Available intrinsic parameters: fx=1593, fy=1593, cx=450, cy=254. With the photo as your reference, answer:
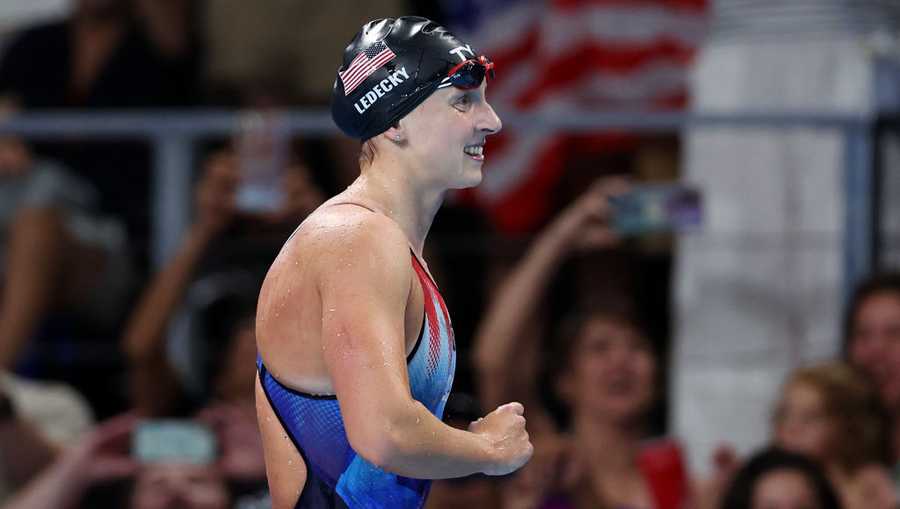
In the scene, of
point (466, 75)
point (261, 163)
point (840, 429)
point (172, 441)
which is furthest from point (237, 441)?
point (466, 75)

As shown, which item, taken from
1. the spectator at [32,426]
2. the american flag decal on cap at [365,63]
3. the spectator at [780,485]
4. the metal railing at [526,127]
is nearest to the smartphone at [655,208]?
the metal railing at [526,127]

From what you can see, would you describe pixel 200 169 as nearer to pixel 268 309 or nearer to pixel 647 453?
pixel 647 453

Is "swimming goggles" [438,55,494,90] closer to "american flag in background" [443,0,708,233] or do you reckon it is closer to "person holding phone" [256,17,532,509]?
"person holding phone" [256,17,532,509]

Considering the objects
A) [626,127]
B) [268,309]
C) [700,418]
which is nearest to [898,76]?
[626,127]

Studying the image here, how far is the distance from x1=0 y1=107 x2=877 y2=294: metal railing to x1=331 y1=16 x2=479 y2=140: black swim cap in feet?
7.84

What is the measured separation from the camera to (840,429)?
5.45 meters

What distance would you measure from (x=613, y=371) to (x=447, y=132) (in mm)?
2676

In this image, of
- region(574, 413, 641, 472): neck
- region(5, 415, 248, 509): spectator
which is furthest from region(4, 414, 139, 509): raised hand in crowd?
region(574, 413, 641, 472): neck

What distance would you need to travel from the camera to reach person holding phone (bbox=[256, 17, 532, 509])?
2797 millimetres

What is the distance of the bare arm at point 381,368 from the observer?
2770 millimetres

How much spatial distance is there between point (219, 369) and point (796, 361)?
2.12m

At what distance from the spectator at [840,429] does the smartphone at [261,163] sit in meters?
1.90

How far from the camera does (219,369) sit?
577 centimetres

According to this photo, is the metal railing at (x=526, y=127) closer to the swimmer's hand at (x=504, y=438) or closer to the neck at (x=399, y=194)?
the neck at (x=399, y=194)
